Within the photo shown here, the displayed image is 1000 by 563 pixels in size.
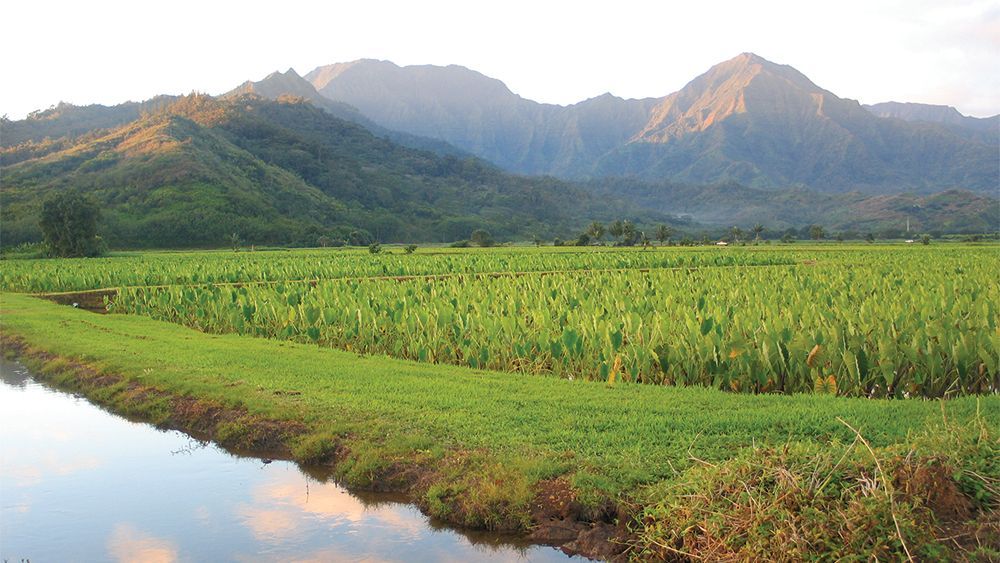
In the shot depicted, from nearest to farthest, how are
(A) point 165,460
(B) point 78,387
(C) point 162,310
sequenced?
(A) point 165,460 → (B) point 78,387 → (C) point 162,310

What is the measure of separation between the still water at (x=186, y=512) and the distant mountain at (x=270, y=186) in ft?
222

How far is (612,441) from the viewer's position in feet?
25.0

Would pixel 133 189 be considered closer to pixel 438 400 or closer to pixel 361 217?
pixel 361 217

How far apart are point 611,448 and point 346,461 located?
8.89 feet

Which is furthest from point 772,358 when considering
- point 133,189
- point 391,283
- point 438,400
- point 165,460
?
point 133,189

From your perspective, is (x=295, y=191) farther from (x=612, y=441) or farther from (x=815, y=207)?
(x=815, y=207)

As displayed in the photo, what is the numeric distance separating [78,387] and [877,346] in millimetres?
11984

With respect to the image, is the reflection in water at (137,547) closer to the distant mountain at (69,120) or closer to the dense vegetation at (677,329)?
the dense vegetation at (677,329)

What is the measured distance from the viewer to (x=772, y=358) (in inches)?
397

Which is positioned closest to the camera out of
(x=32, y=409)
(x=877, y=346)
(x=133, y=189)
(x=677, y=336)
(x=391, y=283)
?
(x=877, y=346)

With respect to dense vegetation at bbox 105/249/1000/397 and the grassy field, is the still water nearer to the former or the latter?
the grassy field

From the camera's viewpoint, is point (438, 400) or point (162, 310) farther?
point (162, 310)

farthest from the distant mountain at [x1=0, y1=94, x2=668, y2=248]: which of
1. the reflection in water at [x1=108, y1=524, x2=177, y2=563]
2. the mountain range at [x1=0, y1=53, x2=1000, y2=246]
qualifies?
the reflection in water at [x1=108, y1=524, x2=177, y2=563]

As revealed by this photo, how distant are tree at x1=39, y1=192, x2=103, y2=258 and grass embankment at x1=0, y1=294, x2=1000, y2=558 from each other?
45.0 m
